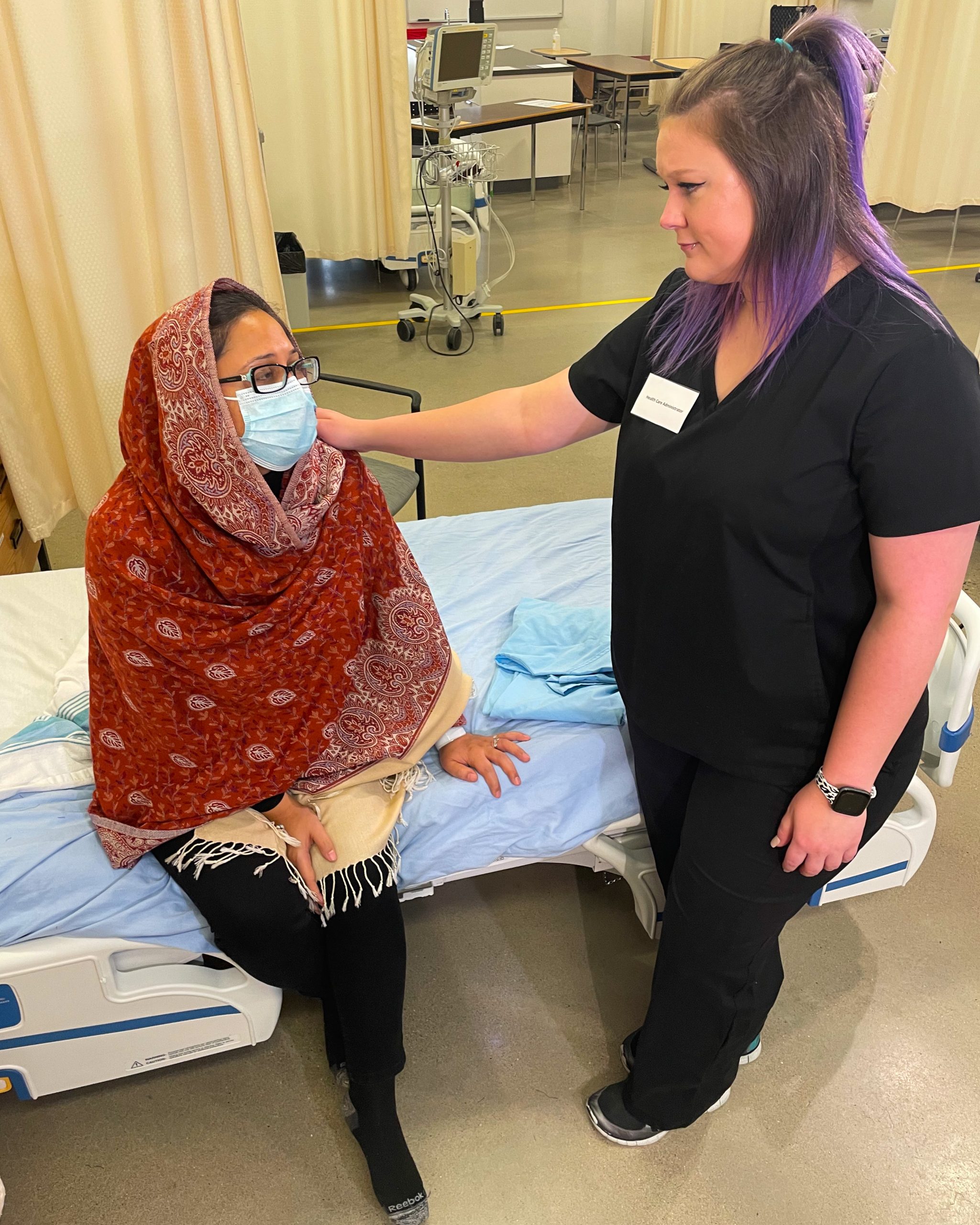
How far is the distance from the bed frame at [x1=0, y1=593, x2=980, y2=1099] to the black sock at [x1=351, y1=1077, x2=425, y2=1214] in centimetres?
22

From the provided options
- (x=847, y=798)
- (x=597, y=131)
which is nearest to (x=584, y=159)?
(x=597, y=131)

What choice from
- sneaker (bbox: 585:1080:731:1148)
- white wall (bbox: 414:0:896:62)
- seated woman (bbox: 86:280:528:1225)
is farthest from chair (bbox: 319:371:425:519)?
white wall (bbox: 414:0:896:62)

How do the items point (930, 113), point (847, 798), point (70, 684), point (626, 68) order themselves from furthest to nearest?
point (626, 68) → point (930, 113) → point (70, 684) → point (847, 798)

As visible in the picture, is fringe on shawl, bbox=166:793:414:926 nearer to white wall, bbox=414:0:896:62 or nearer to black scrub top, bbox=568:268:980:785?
black scrub top, bbox=568:268:980:785

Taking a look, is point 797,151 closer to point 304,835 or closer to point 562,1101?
point 304,835

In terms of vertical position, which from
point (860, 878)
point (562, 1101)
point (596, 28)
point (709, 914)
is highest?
point (596, 28)

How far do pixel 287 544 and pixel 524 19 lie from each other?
9.20 meters

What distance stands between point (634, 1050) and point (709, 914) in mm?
465

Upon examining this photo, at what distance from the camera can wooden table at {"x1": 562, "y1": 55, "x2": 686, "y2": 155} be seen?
275 inches

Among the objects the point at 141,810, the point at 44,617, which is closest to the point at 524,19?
the point at 44,617

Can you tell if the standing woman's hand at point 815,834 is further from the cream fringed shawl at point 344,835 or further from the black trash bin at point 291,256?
the black trash bin at point 291,256

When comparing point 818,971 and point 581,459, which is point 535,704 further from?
point 581,459

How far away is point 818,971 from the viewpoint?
1935 millimetres

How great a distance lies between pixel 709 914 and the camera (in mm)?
1392
